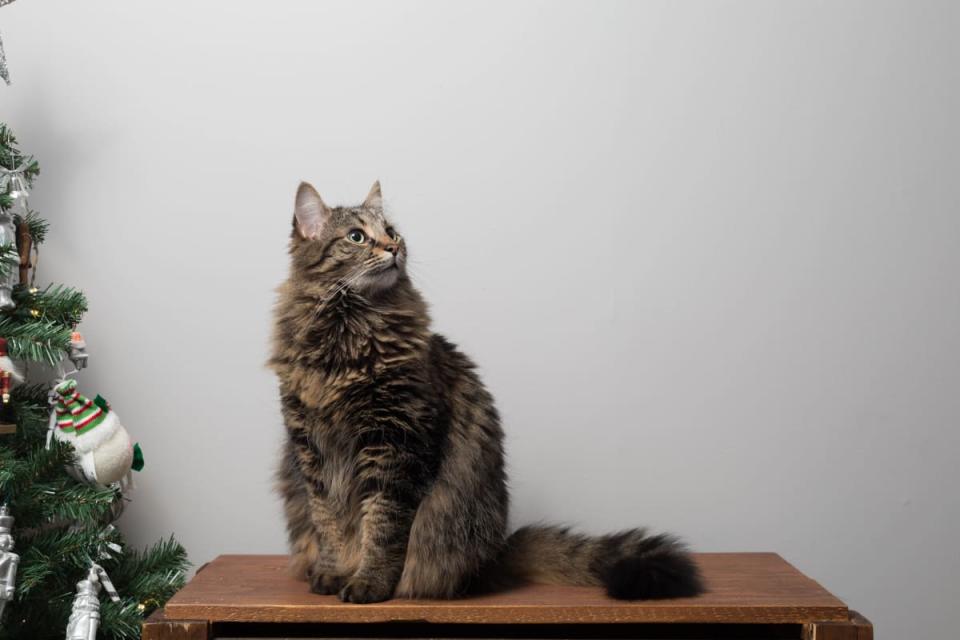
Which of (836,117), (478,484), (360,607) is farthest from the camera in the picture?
(836,117)

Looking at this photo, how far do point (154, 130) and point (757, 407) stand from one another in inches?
63.8

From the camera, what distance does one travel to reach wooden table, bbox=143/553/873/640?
1.50 metres

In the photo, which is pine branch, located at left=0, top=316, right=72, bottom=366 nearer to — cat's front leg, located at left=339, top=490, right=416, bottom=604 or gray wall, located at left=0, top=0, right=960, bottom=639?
gray wall, located at left=0, top=0, right=960, bottom=639

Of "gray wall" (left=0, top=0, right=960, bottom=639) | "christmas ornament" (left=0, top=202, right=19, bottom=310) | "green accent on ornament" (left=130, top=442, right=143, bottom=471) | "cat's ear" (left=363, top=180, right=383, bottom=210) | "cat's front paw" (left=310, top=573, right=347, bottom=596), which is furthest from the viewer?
"gray wall" (left=0, top=0, right=960, bottom=639)

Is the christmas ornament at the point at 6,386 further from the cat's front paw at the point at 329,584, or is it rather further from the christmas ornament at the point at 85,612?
the cat's front paw at the point at 329,584

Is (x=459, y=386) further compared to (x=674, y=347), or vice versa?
(x=674, y=347)

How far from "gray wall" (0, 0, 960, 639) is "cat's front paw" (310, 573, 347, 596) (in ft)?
2.21

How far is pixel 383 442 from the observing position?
1565mm

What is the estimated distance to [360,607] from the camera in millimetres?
1499

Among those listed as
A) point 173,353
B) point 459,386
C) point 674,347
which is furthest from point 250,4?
point 674,347

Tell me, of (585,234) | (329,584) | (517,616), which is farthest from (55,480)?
(585,234)

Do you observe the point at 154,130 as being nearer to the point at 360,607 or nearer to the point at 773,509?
the point at 360,607

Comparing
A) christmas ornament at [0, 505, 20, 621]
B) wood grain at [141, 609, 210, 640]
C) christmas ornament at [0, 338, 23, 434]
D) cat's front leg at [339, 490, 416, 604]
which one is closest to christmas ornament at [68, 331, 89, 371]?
christmas ornament at [0, 338, 23, 434]

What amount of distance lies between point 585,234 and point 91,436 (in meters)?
1.20
